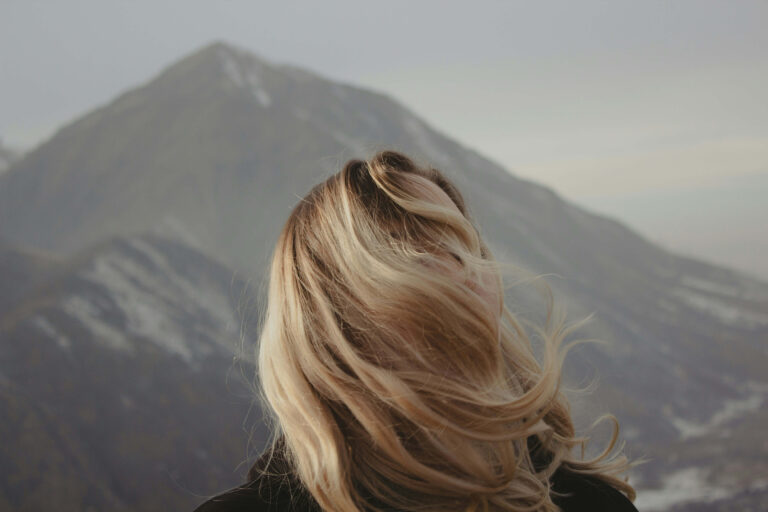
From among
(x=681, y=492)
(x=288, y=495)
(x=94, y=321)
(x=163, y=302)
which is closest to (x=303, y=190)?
(x=163, y=302)

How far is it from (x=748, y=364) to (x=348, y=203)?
446 inches

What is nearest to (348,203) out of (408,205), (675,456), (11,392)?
(408,205)

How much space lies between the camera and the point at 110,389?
591cm

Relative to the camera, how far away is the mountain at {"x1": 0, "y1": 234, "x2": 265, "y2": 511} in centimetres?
500

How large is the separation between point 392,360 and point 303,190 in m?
8.04

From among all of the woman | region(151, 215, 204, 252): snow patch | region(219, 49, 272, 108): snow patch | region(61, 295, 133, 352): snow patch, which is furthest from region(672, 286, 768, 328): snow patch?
the woman

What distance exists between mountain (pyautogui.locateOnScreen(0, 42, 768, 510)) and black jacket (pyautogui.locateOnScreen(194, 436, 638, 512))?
255 inches

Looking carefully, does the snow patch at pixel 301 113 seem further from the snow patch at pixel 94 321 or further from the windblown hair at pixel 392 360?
the windblown hair at pixel 392 360

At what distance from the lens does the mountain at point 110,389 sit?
500 cm

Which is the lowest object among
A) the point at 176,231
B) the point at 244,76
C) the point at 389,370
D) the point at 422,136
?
the point at 176,231

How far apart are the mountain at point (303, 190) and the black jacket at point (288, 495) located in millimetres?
6482

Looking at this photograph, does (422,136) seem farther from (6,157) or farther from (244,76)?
(6,157)

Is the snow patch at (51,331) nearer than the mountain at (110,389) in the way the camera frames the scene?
No

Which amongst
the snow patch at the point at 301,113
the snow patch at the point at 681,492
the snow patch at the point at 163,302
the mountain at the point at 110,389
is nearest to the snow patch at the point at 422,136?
the snow patch at the point at 301,113
